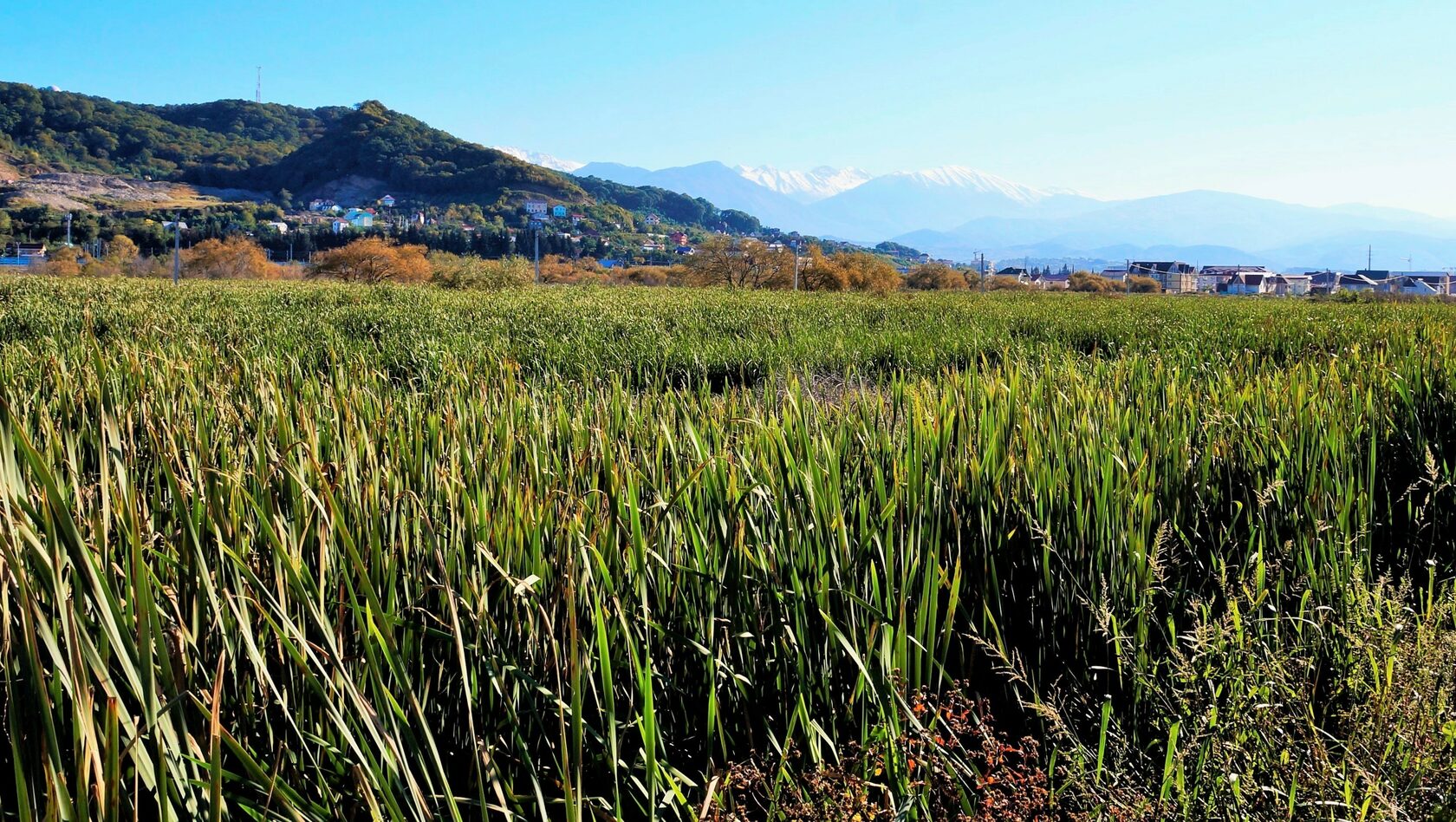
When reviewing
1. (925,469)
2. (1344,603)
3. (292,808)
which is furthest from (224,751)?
(1344,603)

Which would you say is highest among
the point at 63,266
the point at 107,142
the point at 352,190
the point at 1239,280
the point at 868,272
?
the point at 107,142

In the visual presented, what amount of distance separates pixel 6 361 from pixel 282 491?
218 inches

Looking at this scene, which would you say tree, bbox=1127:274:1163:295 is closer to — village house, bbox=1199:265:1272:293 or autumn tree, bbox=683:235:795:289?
village house, bbox=1199:265:1272:293

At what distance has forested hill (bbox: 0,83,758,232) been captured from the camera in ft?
504

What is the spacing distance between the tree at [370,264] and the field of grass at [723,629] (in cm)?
5700

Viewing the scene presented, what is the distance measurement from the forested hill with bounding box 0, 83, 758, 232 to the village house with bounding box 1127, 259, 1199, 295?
82984 mm

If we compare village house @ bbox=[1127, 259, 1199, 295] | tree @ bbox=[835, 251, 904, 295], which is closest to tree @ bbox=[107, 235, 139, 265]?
tree @ bbox=[835, 251, 904, 295]

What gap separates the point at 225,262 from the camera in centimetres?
6309

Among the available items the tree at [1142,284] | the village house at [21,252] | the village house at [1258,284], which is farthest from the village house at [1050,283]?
the village house at [21,252]

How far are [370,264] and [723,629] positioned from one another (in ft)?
198

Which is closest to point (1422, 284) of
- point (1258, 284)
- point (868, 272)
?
point (1258, 284)

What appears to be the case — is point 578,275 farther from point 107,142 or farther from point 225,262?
point 107,142

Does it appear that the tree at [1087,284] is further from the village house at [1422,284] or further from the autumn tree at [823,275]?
the autumn tree at [823,275]

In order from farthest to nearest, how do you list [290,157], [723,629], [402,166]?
[290,157] < [402,166] < [723,629]
